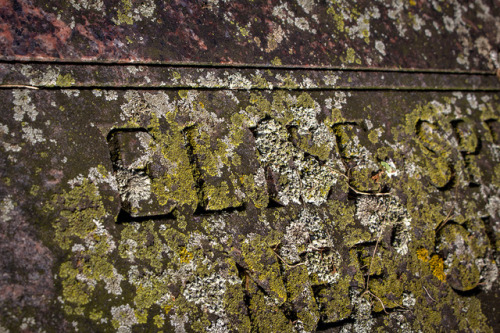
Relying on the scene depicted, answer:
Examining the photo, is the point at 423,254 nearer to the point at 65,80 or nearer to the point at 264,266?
the point at 264,266

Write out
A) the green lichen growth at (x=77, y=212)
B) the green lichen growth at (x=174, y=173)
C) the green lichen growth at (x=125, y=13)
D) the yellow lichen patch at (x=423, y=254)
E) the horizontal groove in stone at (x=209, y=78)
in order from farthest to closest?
the yellow lichen patch at (x=423, y=254) < the green lichen growth at (x=125, y=13) < the green lichen growth at (x=174, y=173) < the horizontal groove in stone at (x=209, y=78) < the green lichen growth at (x=77, y=212)

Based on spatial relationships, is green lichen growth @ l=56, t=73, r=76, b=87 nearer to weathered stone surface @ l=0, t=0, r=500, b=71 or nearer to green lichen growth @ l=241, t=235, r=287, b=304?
weathered stone surface @ l=0, t=0, r=500, b=71

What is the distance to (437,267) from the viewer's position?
2.64 meters

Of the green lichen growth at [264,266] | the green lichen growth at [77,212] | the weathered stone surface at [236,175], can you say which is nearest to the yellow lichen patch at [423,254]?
the weathered stone surface at [236,175]

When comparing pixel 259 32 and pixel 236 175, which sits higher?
pixel 259 32

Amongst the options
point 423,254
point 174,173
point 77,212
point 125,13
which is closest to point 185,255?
point 174,173

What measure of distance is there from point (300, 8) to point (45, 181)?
1.93 meters

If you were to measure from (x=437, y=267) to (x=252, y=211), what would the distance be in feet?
4.50

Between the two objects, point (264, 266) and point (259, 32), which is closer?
point (264, 266)

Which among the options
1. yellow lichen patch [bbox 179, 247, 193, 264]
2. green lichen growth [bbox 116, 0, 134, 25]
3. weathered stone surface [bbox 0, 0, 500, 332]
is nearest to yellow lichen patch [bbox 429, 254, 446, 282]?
weathered stone surface [bbox 0, 0, 500, 332]

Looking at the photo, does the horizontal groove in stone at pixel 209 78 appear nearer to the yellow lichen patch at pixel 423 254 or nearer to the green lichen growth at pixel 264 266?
the green lichen growth at pixel 264 266

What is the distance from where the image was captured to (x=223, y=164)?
2.16 m

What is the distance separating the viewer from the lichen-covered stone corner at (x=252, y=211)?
5.79 feet

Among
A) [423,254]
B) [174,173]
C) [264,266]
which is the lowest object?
[423,254]
